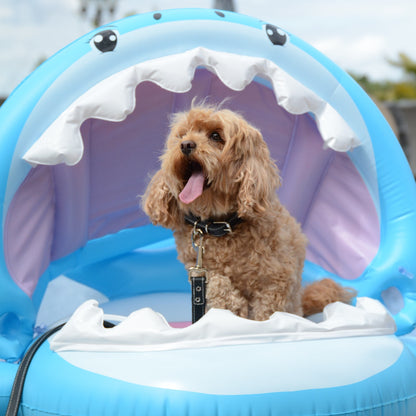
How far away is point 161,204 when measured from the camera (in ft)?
8.08

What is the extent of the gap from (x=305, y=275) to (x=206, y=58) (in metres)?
1.71

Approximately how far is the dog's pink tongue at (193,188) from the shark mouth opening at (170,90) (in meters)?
0.56

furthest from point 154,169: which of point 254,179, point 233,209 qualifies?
point 254,179

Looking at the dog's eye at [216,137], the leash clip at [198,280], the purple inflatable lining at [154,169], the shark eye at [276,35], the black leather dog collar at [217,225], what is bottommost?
the leash clip at [198,280]

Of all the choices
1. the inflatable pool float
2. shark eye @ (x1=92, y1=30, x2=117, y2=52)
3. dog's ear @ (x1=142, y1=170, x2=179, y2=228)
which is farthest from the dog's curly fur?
shark eye @ (x1=92, y1=30, x2=117, y2=52)

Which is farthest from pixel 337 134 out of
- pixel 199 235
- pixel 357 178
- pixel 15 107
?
pixel 15 107

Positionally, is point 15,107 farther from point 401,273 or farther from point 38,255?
point 401,273

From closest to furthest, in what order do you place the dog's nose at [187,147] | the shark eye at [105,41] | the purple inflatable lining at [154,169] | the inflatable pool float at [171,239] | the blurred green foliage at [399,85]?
the inflatable pool float at [171,239] → the dog's nose at [187,147] → the shark eye at [105,41] → the purple inflatable lining at [154,169] → the blurred green foliage at [399,85]

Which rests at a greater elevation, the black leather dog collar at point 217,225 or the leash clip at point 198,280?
the black leather dog collar at point 217,225

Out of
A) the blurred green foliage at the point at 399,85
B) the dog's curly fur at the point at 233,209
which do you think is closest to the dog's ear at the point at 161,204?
the dog's curly fur at the point at 233,209

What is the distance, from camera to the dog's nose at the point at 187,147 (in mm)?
2203

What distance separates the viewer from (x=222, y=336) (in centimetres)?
208

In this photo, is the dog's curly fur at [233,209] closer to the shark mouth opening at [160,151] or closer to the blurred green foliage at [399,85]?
the shark mouth opening at [160,151]

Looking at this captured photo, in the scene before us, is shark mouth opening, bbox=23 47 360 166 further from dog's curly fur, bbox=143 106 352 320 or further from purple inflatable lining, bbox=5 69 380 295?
purple inflatable lining, bbox=5 69 380 295
